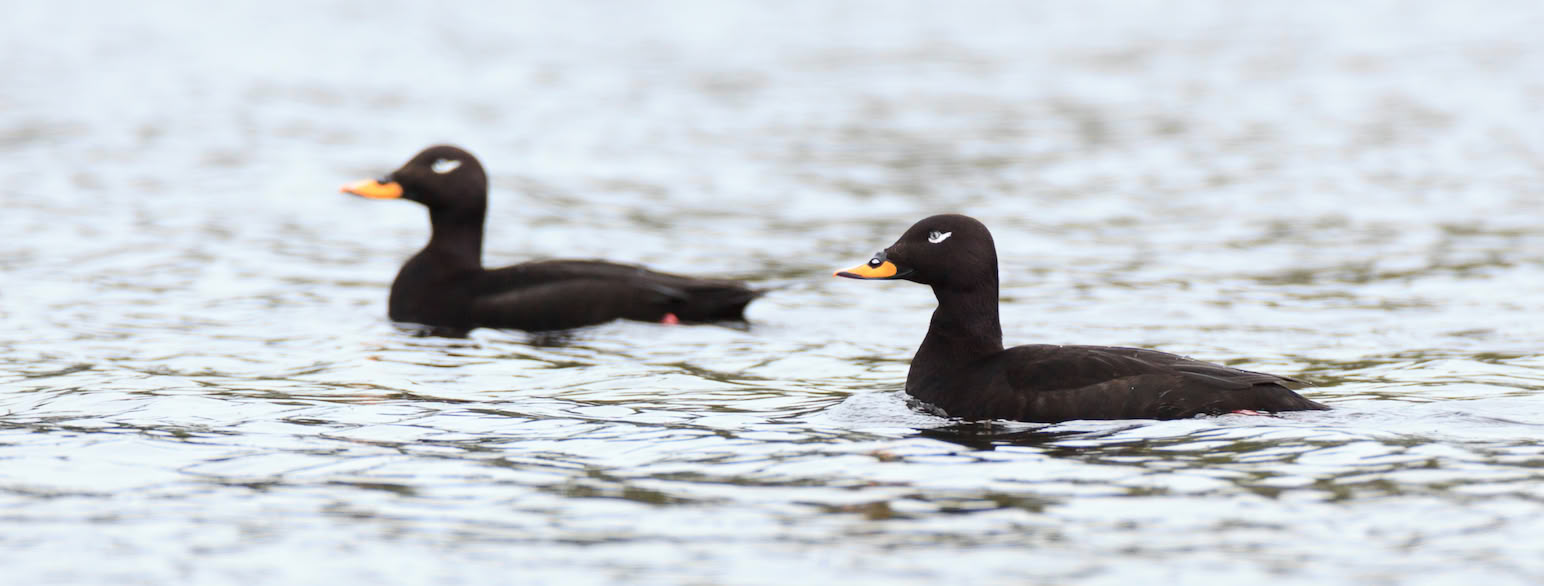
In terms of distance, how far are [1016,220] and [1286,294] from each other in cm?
478

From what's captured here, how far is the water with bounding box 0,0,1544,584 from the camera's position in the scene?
691cm

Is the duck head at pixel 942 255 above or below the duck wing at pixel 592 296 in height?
above

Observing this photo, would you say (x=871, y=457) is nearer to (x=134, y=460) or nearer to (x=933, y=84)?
(x=134, y=460)

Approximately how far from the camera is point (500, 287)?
495 inches

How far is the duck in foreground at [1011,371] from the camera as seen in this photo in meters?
8.67

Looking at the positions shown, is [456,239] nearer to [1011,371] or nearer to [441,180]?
[441,180]

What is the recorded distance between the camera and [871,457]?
8.16 metres

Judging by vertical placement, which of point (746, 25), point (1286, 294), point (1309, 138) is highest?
point (746, 25)

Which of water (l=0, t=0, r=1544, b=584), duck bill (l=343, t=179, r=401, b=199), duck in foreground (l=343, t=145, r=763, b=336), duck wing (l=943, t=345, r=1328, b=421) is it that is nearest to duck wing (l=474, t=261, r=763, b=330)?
duck in foreground (l=343, t=145, r=763, b=336)

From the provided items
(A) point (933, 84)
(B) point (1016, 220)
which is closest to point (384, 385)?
(B) point (1016, 220)

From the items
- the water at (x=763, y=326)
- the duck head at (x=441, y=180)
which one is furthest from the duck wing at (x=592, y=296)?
the duck head at (x=441, y=180)

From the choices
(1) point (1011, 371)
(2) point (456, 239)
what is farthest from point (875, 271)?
(2) point (456, 239)

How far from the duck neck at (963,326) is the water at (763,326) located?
1.34 ft

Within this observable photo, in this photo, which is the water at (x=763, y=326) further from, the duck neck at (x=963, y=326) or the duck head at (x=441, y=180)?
the duck head at (x=441, y=180)
